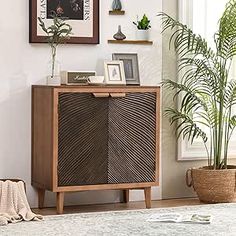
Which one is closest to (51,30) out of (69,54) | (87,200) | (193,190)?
(69,54)

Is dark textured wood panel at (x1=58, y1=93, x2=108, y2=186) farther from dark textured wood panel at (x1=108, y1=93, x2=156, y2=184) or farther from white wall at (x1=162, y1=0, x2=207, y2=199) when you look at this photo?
white wall at (x1=162, y1=0, x2=207, y2=199)

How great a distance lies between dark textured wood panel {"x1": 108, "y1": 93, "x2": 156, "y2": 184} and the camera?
5.93 m

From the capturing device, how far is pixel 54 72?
19.9 feet

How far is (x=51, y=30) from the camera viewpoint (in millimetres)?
6012

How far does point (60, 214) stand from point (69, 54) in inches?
50.0

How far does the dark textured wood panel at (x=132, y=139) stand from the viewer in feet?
19.5

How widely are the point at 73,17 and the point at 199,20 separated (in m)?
1.15

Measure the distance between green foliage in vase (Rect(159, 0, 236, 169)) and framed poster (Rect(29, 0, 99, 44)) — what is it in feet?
2.11

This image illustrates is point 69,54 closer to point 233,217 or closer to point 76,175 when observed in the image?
point 76,175

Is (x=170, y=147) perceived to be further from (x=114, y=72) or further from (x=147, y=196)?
(x=114, y=72)

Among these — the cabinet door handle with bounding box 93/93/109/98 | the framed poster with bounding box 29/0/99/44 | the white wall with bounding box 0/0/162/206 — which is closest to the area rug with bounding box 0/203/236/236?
the white wall with bounding box 0/0/162/206

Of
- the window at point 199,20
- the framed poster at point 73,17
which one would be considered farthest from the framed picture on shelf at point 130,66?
the window at point 199,20

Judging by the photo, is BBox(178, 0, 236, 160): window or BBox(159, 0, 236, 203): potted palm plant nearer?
BBox(159, 0, 236, 203): potted palm plant

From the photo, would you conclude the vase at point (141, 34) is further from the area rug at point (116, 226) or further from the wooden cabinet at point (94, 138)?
the area rug at point (116, 226)
